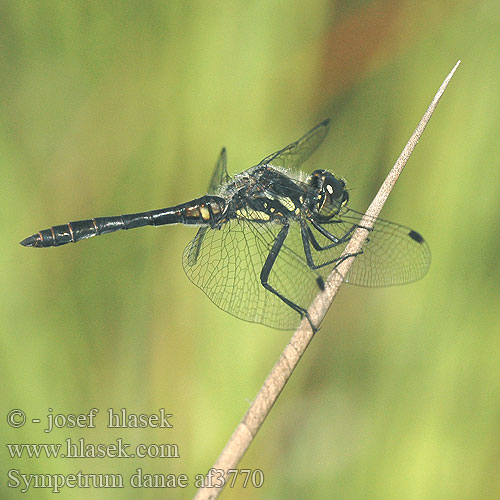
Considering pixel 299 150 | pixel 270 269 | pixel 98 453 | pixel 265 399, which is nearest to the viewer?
pixel 265 399

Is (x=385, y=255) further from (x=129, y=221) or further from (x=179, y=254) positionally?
(x=129, y=221)

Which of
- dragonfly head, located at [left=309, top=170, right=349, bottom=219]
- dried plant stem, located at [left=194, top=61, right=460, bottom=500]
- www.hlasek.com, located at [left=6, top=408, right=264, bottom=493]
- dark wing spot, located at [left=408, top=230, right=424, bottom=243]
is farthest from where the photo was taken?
dragonfly head, located at [left=309, top=170, right=349, bottom=219]

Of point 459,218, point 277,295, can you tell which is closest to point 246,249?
point 277,295

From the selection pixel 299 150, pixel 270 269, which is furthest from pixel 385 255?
pixel 299 150

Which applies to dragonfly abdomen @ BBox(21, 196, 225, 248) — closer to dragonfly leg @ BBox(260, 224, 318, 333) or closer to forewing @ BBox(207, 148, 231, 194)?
forewing @ BBox(207, 148, 231, 194)

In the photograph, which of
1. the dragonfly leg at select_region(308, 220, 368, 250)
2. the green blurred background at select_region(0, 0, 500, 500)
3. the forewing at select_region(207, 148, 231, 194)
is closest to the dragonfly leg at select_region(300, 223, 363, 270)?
the dragonfly leg at select_region(308, 220, 368, 250)

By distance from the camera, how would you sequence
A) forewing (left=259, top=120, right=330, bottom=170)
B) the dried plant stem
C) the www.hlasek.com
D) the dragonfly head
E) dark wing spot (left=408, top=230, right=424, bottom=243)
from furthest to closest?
1. the dragonfly head
2. forewing (left=259, top=120, right=330, bottom=170)
3. dark wing spot (left=408, top=230, right=424, bottom=243)
4. the www.hlasek.com
5. the dried plant stem

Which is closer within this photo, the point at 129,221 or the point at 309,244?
the point at 129,221

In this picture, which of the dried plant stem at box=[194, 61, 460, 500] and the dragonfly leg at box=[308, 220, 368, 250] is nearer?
the dried plant stem at box=[194, 61, 460, 500]

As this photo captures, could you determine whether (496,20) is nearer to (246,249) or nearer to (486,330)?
(486,330)
